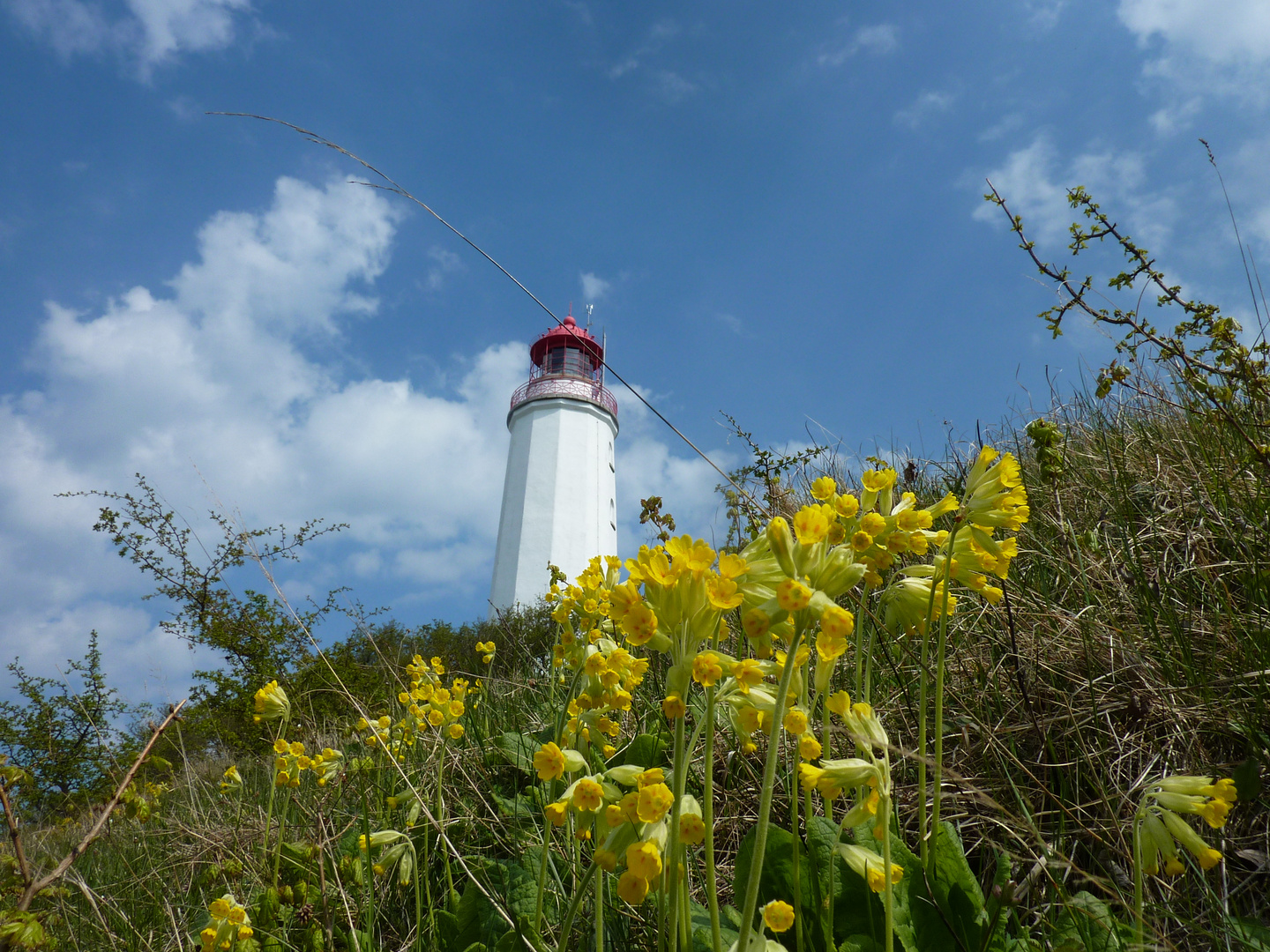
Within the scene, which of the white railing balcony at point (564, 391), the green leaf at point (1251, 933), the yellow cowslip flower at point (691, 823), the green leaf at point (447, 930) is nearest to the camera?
the yellow cowslip flower at point (691, 823)

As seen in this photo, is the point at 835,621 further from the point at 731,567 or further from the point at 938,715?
the point at 938,715

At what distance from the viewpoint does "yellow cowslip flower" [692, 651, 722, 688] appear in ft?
3.35

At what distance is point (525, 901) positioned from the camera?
2004 mm

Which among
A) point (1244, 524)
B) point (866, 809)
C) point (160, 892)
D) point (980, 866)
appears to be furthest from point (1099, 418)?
point (160, 892)

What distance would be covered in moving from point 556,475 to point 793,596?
843 inches

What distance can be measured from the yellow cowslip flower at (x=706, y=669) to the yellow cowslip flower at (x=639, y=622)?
0.08m

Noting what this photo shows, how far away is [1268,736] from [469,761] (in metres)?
2.77

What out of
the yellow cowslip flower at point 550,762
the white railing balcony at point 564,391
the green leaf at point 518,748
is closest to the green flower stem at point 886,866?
the yellow cowslip flower at point 550,762

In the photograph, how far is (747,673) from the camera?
109 cm

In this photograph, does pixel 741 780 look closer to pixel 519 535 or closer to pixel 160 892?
pixel 160 892

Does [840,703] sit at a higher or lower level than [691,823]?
higher

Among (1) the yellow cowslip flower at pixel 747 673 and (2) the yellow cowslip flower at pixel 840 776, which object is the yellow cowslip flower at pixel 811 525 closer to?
(1) the yellow cowslip flower at pixel 747 673

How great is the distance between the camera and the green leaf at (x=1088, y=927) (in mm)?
1284

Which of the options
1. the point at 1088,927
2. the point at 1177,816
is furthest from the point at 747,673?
the point at 1088,927
